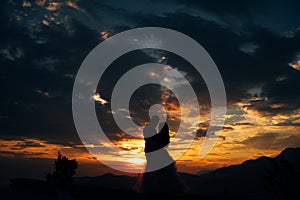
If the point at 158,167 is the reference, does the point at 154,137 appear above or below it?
above

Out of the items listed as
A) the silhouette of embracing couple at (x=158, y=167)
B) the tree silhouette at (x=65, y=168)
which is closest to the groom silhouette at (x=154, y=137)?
the silhouette of embracing couple at (x=158, y=167)

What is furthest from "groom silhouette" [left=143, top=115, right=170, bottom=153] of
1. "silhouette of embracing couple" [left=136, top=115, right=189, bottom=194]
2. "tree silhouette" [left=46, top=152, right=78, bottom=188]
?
"tree silhouette" [left=46, top=152, right=78, bottom=188]

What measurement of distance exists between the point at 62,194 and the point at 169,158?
27.5 feet

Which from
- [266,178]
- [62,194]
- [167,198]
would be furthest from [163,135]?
[266,178]

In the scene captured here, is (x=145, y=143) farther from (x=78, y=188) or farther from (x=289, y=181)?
(x=289, y=181)

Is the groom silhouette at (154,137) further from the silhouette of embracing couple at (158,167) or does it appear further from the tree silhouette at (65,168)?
the tree silhouette at (65,168)

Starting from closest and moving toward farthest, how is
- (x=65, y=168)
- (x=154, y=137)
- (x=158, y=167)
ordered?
(x=158, y=167), (x=154, y=137), (x=65, y=168)

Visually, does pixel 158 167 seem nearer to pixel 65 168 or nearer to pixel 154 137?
pixel 154 137

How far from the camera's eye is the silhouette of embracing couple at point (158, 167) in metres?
20.5

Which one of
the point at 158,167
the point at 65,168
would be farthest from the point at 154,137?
the point at 65,168

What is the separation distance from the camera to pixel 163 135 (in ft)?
74.6

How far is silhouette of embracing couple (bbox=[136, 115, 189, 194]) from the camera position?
20531mm

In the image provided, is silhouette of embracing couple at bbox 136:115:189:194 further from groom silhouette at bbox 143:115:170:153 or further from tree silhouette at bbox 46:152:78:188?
tree silhouette at bbox 46:152:78:188

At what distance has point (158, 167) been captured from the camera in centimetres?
2120
